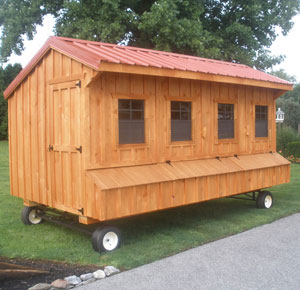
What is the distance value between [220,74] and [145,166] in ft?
7.21

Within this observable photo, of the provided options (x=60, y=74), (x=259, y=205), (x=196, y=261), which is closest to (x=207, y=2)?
(x=259, y=205)

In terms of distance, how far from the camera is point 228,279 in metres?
4.92

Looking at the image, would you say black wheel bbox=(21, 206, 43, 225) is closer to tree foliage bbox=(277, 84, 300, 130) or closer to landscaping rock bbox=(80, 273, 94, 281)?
landscaping rock bbox=(80, 273, 94, 281)

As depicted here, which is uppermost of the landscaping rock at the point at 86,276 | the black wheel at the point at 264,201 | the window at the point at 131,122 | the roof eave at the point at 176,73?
the roof eave at the point at 176,73

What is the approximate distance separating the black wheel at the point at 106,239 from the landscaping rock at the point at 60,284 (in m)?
1.14

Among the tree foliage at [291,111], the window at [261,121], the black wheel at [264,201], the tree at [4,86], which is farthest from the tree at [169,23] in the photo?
the tree foliage at [291,111]

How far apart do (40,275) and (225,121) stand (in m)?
4.80

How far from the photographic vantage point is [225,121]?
8375 mm

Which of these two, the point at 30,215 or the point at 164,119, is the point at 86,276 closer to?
the point at 164,119

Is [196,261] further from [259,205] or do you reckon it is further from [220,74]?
Answer: [259,205]

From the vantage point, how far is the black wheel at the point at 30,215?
306 inches

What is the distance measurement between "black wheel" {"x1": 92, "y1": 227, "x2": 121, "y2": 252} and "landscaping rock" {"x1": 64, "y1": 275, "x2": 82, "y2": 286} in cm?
98

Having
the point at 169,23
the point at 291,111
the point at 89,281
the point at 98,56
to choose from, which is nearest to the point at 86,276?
the point at 89,281

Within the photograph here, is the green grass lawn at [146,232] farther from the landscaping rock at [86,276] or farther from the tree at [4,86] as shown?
the tree at [4,86]
